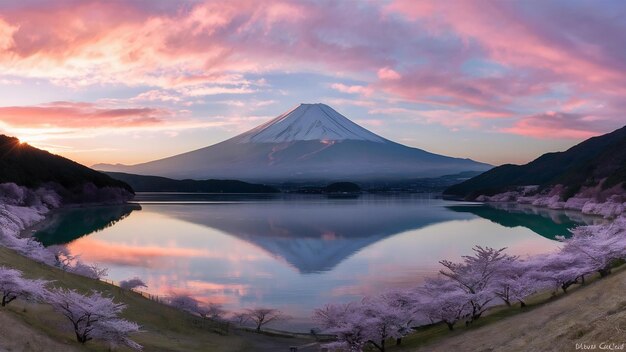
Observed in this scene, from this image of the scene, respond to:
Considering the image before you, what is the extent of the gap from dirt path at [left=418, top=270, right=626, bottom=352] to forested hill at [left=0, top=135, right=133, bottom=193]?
73.0 metres

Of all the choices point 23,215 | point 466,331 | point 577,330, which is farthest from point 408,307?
point 23,215

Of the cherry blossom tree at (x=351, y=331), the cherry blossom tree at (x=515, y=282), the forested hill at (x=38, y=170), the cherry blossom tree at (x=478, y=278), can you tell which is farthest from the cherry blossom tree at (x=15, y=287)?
the forested hill at (x=38, y=170)

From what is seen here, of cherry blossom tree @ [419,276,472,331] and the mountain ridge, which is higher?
the mountain ridge

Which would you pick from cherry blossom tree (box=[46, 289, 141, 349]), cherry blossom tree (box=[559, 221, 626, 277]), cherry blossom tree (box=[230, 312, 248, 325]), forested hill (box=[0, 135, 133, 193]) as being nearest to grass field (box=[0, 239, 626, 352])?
cherry blossom tree (box=[46, 289, 141, 349])

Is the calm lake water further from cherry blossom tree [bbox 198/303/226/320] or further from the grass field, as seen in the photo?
the grass field

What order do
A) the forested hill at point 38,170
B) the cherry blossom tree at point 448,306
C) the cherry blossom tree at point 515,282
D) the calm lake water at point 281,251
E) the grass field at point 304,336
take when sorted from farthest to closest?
the forested hill at point 38,170
the calm lake water at point 281,251
the cherry blossom tree at point 515,282
the cherry blossom tree at point 448,306
the grass field at point 304,336

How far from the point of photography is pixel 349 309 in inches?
622

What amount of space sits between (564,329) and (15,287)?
13.5 metres

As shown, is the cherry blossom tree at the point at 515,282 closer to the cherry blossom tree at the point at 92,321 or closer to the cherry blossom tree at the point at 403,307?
the cherry blossom tree at the point at 403,307

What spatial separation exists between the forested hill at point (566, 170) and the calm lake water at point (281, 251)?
46.5 m

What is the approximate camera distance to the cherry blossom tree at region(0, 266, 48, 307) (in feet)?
42.9

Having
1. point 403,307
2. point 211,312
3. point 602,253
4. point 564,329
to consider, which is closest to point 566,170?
point 602,253

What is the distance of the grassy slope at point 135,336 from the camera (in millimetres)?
11742

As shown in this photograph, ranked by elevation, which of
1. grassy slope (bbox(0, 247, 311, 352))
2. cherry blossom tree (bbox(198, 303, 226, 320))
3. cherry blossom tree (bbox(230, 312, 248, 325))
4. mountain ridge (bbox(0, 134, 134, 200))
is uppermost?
mountain ridge (bbox(0, 134, 134, 200))
